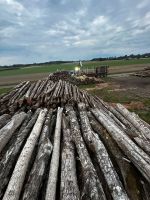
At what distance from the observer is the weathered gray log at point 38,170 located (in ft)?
14.6

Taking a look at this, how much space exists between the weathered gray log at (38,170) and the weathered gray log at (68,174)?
339mm

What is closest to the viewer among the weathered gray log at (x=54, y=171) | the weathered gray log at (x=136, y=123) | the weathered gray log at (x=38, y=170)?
the weathered gray log at (x=54, y=171)

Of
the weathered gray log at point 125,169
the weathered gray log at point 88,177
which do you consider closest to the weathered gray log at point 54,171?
the weathered gray log at point 88,177

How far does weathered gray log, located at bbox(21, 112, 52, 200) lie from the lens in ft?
14.6

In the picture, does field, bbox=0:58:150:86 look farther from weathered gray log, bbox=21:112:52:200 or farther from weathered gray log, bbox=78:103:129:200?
weathered gray log, bbox=21:112:52:200

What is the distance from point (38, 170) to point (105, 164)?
122 centimetres

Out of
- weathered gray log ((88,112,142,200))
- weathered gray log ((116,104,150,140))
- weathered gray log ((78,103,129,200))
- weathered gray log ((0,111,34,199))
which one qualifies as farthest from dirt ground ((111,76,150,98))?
weathered gray log ((0,111,34,199))

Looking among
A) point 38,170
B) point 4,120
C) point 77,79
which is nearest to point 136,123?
point 4,120

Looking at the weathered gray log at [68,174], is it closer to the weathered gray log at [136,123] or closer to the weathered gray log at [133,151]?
the weathered gray log at [133,151]

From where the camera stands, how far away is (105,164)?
206 inches

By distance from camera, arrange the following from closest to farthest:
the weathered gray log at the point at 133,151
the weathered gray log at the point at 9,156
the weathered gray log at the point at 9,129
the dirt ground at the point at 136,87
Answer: the weathered gray log at the point at 9,156
the weathered gray log at the point at 133,151
the weathered gray log at the point at 9,129
the dirt ground at the point at 136,87

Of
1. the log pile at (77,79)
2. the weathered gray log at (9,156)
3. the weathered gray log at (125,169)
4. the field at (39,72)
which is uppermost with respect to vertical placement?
the weathered gray log at (9,156)

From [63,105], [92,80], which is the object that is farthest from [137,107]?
[92,80]

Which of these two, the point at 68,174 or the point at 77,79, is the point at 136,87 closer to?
the point at 77,79
